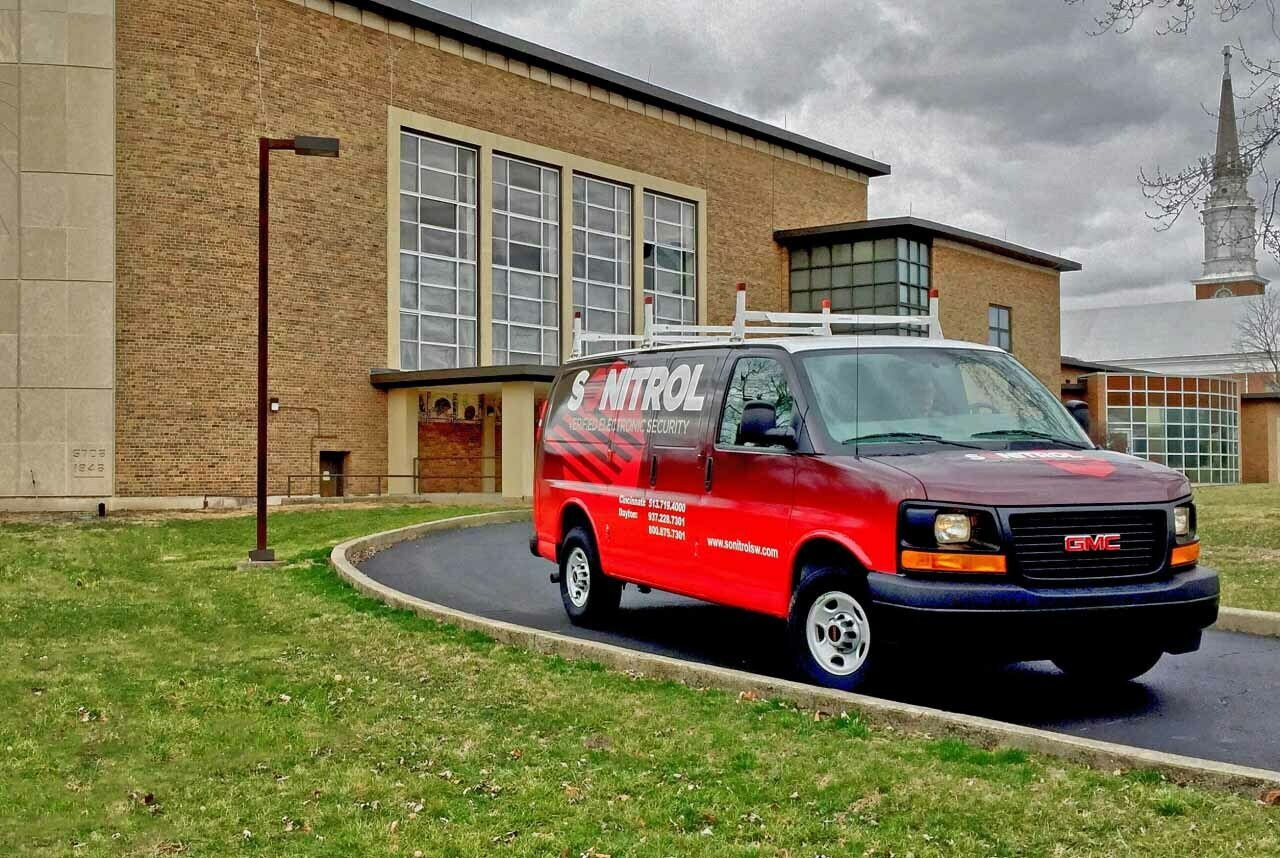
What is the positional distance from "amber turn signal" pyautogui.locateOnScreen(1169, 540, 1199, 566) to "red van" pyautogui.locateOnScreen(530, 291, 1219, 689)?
0.02 metres

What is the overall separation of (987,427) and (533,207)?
34734 mm

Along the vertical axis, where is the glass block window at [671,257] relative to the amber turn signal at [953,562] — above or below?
above

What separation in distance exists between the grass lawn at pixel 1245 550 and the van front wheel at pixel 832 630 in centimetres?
523

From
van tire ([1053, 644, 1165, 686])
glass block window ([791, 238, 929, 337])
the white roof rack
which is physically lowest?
van tire ([1053, 644, 1165, 686])

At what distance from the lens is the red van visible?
275 inches

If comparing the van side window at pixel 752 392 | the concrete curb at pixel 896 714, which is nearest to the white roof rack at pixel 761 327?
the van side window at pixel 752 392

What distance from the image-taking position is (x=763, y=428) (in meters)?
8.09

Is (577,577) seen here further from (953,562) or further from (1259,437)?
(1259,437)

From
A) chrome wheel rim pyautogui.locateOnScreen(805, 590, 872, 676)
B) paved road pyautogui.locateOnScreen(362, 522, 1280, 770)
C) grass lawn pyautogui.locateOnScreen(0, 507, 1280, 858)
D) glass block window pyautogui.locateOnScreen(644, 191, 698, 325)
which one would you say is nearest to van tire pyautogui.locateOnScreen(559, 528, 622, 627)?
paved road pyautogui.locateOnScreen(362, 522, 1280, 770)

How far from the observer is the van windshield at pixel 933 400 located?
7.90 meters

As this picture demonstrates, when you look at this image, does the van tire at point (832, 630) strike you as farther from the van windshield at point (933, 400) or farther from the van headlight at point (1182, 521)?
the van headlight at point (1182, 521)

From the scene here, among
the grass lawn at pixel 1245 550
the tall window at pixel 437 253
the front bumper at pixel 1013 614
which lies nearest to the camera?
the front bumper at pixel 1013 614

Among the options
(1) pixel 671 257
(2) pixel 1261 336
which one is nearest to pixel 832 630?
(1) pixel 671 257

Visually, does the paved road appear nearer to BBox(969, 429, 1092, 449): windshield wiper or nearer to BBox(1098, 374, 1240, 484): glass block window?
BBox(969, 429, 1092, 449): windshield wiper
